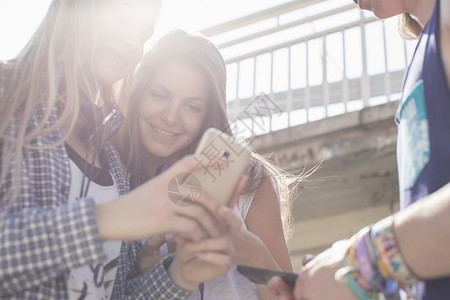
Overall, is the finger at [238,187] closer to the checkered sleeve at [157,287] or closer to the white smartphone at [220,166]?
the white smartphone at [220,166]

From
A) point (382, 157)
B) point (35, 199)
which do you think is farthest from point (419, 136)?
point (382, 157)

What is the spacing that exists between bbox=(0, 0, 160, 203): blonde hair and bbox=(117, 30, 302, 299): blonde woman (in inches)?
18.2

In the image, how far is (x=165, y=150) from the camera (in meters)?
2.28

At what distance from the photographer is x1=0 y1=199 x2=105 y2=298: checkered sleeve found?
119cm

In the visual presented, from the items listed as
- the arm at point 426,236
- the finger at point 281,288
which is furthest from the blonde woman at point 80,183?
the arm at point 426,236

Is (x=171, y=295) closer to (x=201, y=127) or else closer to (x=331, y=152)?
(x=201, y=127)

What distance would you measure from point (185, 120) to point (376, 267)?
130 centimetres

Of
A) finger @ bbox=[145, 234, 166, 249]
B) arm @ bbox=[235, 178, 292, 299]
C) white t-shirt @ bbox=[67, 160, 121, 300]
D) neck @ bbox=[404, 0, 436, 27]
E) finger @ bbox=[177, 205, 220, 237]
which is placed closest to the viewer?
finger @ bbox=[177, 205, 220, 237]

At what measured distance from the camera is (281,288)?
53.9 inches

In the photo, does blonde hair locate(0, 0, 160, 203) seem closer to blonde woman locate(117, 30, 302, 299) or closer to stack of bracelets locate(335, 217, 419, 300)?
blonde woman locate(117, 30, 302, 299)

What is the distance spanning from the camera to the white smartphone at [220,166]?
1.38 metres

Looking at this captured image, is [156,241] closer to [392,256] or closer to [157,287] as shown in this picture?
[157,287]

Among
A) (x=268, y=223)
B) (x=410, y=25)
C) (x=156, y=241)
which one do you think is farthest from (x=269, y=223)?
(x=410, y=25)

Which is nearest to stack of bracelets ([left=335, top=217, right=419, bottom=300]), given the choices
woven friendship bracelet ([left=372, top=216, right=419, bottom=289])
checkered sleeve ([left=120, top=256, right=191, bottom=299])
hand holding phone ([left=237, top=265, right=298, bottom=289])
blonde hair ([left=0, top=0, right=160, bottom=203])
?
woven friendship bracelet ([left=372, top=216, right=419, bottom=289])
